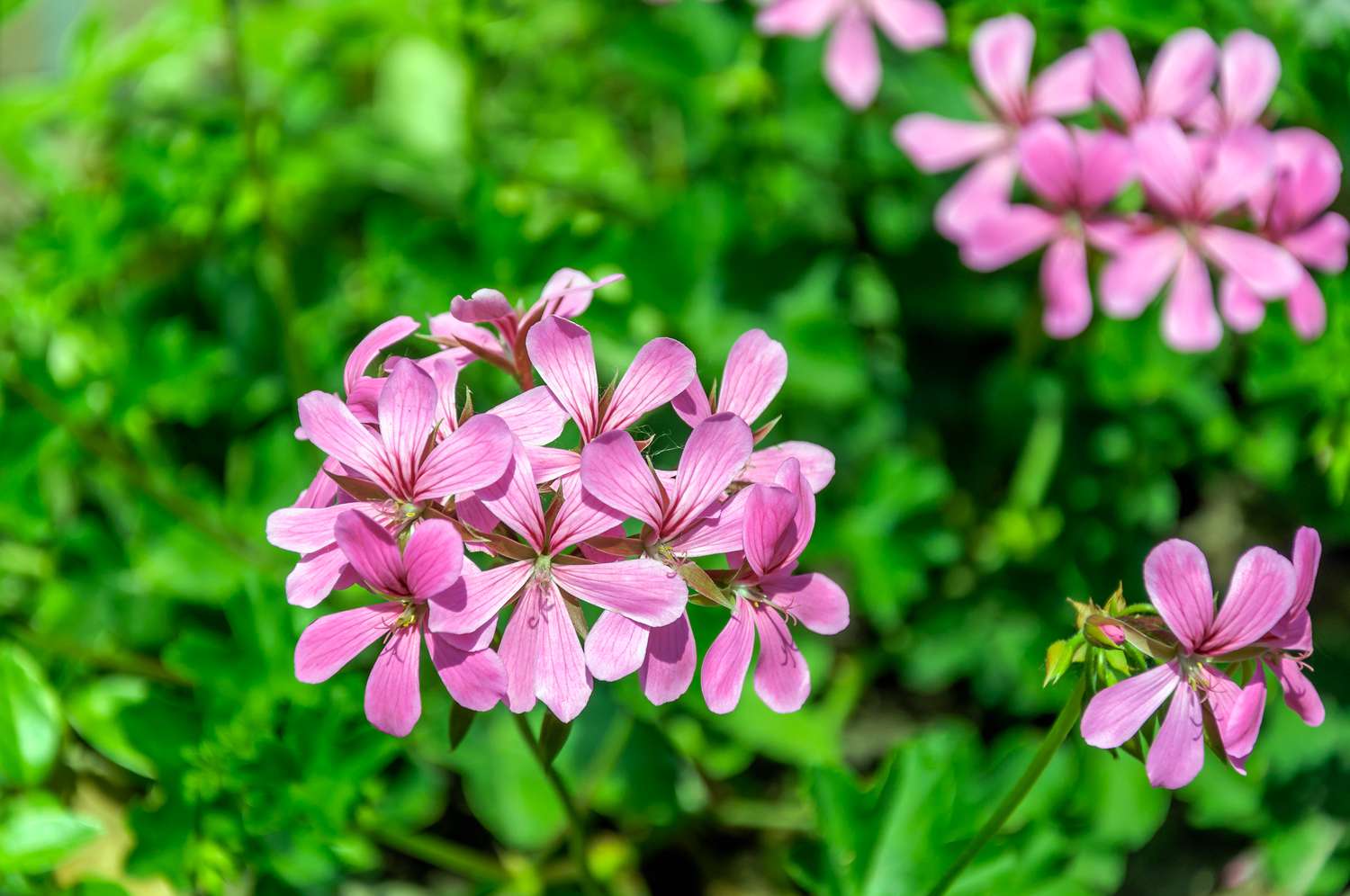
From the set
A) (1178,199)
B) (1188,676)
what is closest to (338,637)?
(1188,676)

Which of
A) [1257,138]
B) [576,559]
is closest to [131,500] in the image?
[576,559]

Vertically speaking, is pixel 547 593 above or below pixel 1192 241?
above

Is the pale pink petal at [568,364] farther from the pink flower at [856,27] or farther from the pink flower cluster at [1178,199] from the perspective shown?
the pink flower at [856,27]

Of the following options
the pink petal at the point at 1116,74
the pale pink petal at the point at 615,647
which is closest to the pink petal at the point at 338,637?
the pale pink petal at the point at 615,647

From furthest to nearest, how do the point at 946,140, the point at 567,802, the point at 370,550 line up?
the point at 946,140 → the point at 567,802 → the point at 370,550

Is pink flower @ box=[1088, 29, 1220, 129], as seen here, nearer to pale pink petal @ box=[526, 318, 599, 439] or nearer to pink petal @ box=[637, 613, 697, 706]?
pale pink petal @ box=[526, 318, 599, 439]

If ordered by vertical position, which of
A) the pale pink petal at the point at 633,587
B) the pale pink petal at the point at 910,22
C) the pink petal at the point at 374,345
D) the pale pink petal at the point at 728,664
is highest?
the pink petal at the point at 374,345

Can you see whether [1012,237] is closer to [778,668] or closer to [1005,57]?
[1005,57]
